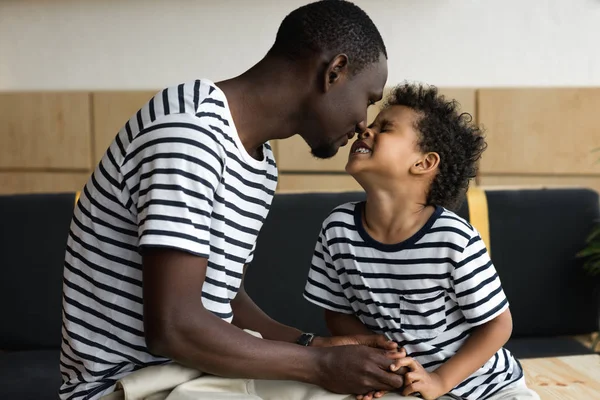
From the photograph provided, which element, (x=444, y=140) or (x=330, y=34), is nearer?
(x=330, y=34)

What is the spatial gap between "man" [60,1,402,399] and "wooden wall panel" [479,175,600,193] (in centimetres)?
223

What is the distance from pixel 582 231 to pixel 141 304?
163cm

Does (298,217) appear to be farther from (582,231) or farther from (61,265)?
(582,231)

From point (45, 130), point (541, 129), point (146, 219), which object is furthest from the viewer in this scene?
point (45, 130)

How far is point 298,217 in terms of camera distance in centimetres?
243

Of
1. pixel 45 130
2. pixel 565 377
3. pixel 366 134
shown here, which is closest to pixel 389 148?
pixel 366 134

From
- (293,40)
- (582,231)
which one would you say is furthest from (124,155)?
(582,231)

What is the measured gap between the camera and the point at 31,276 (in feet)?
7.90

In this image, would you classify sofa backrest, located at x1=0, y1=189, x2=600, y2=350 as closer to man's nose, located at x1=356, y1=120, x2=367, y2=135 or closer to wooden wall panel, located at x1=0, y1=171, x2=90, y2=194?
man's nose, located at x1=356, y1=120, x2=367, y2=135

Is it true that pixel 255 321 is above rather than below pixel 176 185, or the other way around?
below

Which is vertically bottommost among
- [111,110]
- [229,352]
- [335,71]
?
[229,352]

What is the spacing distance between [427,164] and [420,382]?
47cm

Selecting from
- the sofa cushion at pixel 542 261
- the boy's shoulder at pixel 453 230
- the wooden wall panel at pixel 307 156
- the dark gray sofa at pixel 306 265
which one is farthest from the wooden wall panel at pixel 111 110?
the boy's shoulder at pixel 453 230

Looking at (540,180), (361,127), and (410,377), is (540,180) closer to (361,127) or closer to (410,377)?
(361,127)
